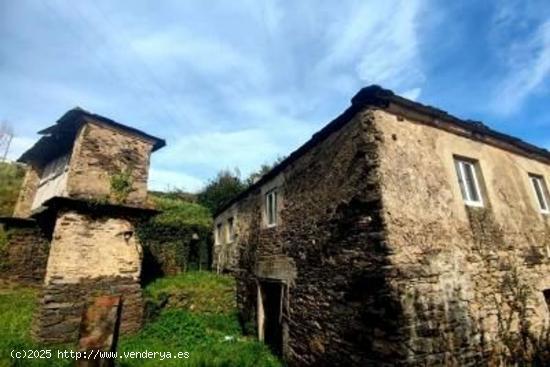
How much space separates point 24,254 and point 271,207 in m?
9.89

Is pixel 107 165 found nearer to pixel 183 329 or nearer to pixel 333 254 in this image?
pixel 183 329

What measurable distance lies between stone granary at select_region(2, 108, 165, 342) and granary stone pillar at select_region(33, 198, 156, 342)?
0.08 feet

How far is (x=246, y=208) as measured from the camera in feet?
40.1

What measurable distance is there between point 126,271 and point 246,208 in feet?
15.8

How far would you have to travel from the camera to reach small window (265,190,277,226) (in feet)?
32.1

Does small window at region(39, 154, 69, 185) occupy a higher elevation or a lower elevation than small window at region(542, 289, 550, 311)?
higher

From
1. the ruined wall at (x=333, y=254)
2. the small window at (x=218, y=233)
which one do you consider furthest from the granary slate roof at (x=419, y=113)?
the small window at (x=218, y=233)

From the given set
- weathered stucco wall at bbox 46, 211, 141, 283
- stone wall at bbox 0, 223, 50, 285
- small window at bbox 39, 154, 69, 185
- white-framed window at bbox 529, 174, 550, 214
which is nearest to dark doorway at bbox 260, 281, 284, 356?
weathered stucco wall at bbox 46, 211, 141, 283

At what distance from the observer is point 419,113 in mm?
6418

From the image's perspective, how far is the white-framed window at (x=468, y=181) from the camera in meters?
6.69

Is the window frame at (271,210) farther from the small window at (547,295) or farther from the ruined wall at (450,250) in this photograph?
the small window at (547,295)

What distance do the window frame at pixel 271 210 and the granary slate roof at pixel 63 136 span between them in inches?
Answer: 181

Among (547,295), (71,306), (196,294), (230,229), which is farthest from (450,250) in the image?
(230,229)

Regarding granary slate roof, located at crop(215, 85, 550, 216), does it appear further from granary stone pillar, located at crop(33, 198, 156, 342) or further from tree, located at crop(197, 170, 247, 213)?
tree, located at crop(197, 170, 247, 213)
